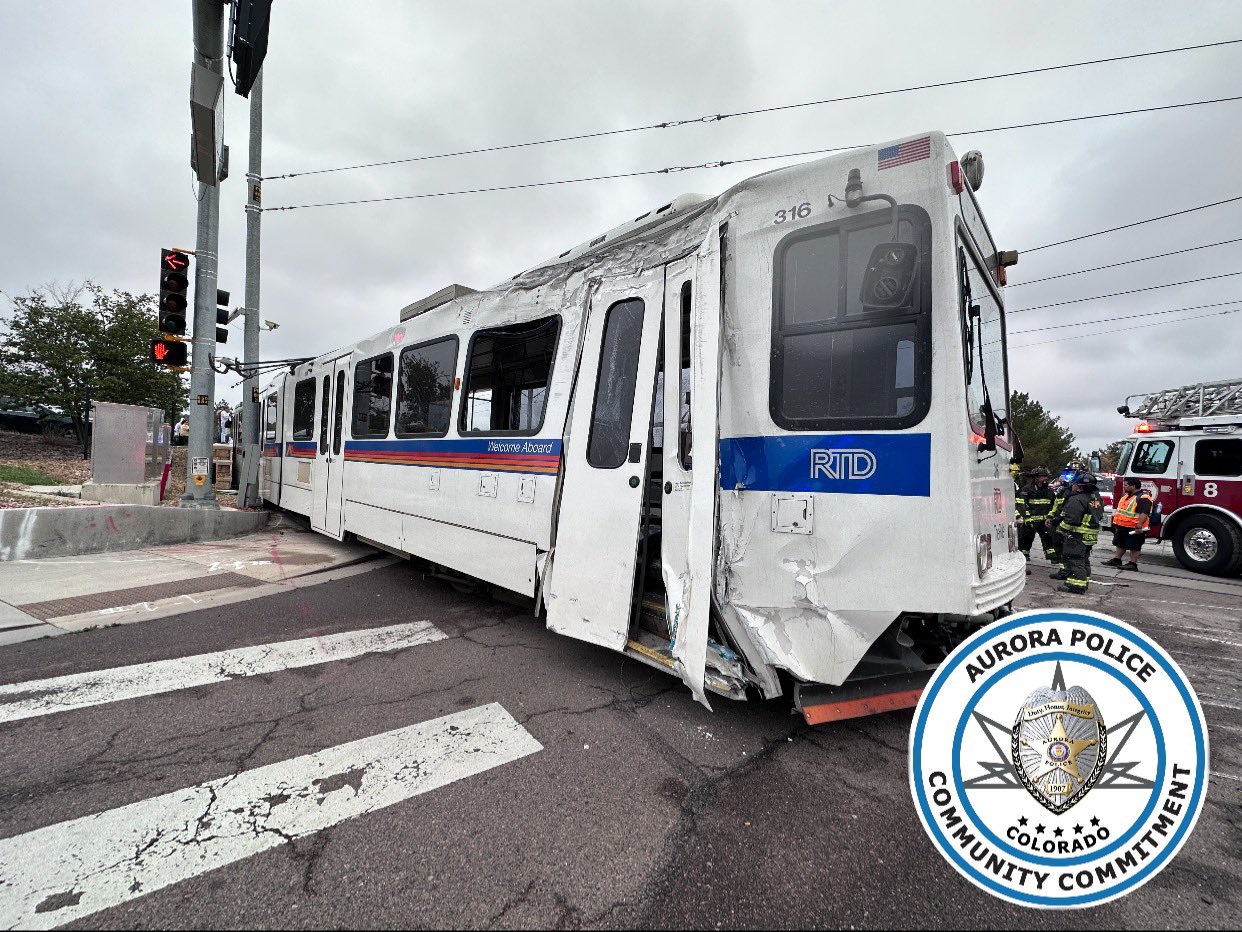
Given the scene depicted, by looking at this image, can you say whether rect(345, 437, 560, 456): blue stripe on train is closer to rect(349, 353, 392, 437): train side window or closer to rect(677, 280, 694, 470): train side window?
rect(349, 353, 392, 437): train side window

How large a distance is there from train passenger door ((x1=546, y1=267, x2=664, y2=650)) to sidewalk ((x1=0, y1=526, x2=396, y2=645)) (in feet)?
12.6

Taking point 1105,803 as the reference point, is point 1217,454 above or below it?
above

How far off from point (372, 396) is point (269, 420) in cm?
610

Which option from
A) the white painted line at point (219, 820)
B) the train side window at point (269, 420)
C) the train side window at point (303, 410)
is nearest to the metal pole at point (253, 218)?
the train side window at point (269, 420)

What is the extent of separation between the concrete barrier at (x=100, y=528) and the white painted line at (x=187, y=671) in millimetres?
4855

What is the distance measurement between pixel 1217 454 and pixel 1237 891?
11988 millimetres

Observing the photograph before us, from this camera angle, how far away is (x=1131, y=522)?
9453 millimetres

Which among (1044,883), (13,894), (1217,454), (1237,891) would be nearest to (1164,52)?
(1217,454)

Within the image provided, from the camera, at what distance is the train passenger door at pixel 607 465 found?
137 inches

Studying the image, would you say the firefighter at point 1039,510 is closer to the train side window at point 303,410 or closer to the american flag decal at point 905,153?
the american flag decal at point 905,153

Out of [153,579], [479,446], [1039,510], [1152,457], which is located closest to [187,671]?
[479,446]

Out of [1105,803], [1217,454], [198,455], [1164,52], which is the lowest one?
[1105,803]

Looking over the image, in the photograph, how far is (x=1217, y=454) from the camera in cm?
1005

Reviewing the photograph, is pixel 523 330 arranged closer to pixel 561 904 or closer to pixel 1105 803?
pixel 561 904
